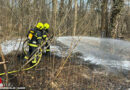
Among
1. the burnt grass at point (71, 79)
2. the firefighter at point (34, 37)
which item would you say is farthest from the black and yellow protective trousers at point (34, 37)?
the burnt grass at point (71, 79)

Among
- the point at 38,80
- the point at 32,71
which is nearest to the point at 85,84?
the point at 38,80

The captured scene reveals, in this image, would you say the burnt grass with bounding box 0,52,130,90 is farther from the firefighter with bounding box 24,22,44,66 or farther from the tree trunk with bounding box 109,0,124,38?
the tree trunk with bounding box 109,0,124,38

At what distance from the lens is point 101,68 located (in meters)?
4.36

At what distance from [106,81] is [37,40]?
8.37 ft

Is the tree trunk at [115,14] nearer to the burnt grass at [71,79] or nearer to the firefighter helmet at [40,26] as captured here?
the burnt grass at [71,79]

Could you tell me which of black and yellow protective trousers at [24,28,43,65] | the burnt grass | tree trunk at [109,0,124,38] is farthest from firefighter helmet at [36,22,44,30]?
tree trunk at [109,0,124,38]

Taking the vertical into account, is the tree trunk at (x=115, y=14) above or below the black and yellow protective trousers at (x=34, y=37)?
above

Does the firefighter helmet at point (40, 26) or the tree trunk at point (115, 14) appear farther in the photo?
the tree trunk at point (115, 14)

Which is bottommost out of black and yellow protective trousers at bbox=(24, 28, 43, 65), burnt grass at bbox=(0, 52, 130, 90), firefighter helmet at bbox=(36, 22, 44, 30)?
burnt grass at bbox=(0, 52, 130, 90)

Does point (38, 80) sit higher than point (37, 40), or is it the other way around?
point (37, 40)

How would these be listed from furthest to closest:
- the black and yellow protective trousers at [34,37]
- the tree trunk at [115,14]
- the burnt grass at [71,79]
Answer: the tree trunk at [115,14], the black and yellow protective trousers at [34,37], the burnt grass at [71,79]

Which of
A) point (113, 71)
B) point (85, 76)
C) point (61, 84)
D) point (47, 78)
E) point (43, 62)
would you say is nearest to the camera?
point (61, 84)

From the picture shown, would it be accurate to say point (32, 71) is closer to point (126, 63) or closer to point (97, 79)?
point (97, 79)

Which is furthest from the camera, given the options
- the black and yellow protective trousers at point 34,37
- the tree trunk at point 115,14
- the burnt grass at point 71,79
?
the tree trunk at point 115,14
